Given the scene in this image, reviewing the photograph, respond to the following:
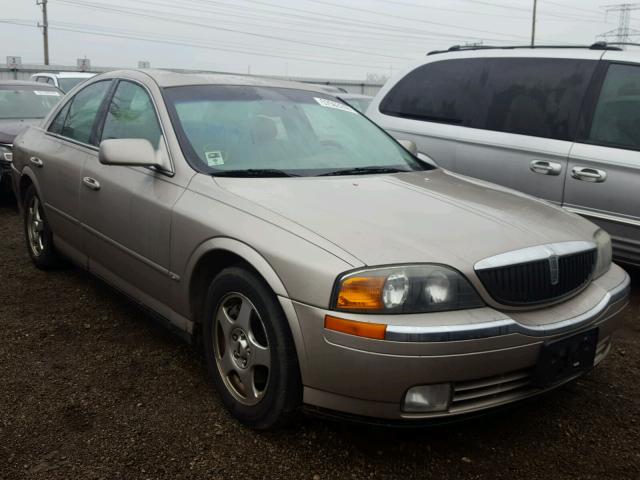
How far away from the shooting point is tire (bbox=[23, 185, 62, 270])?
456 centimetres

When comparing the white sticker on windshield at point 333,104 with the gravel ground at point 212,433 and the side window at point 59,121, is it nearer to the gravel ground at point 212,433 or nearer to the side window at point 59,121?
the gravel ground at point 212,433

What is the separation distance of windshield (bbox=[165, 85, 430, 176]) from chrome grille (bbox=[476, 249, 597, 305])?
3.65 ft

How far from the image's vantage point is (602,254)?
288 centimetres

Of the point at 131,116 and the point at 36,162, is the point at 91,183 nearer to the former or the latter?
the point at 131,116

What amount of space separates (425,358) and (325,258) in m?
0.49

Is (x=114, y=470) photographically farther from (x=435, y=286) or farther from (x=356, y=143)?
(x=356, y=143)

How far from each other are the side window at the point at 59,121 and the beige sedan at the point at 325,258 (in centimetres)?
69

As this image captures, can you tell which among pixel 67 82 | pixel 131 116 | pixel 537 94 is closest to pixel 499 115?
pixel 537 94

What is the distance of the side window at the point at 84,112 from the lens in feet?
13.2

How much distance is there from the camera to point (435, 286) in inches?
88.5

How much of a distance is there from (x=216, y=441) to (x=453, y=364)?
105cm

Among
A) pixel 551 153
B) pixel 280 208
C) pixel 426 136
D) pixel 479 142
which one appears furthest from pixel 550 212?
pixel 426 136

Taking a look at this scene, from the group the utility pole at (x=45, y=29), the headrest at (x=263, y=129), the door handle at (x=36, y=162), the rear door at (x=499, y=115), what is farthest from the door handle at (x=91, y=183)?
the utility pole at (x=45, y=29)

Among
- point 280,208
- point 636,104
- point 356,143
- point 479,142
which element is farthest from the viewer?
point 479,142
